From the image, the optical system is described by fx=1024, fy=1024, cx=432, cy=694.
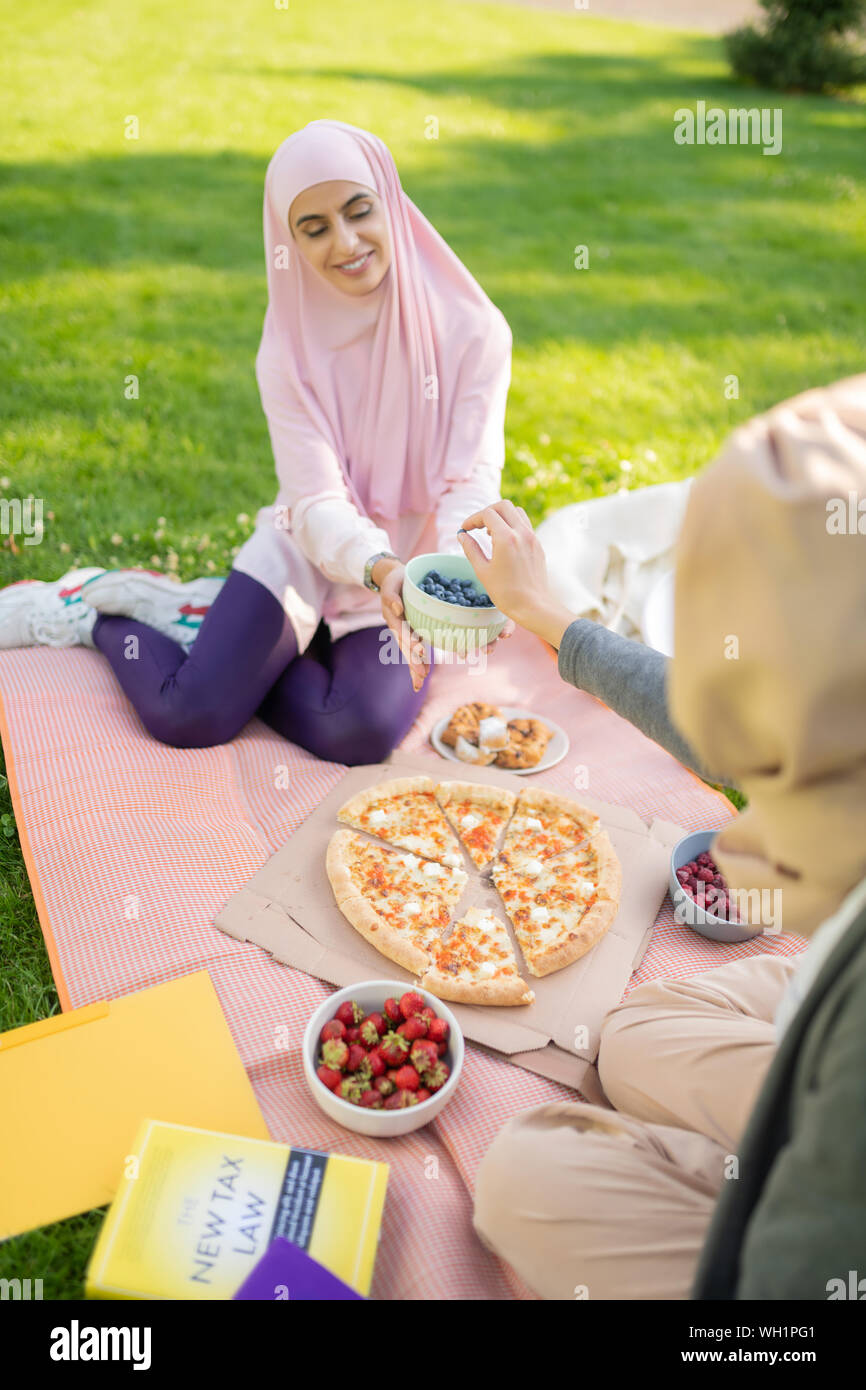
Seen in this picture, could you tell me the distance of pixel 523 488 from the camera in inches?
221

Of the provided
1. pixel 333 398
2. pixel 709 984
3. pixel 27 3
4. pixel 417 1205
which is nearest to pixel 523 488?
pixel 333 398

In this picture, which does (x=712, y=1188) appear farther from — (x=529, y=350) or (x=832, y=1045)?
(x=529, y=350)

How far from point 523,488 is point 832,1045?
452cm

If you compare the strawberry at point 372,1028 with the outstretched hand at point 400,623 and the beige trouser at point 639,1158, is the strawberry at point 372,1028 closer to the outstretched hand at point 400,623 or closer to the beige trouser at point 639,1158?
the beige trouser at point 639,1158

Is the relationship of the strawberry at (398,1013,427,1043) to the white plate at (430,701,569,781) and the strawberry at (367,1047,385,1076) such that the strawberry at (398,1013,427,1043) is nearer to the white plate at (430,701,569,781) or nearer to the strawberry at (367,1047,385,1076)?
the strawberry at (367,1047,385,1076)

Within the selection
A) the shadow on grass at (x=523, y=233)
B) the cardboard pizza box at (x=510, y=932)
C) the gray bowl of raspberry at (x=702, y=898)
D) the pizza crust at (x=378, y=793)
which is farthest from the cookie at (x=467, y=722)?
the shadow on grass at (x=523, y=233)

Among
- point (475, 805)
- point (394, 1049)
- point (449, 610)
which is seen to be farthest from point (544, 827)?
point (394, 1049)

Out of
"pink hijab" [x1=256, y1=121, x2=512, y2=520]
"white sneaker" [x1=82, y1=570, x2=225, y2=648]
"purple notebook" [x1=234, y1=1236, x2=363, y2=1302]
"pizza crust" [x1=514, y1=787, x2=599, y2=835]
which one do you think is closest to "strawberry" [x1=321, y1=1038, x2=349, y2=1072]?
"purple notebook" [x1=234, y1=1236, x2=363, y2=1302]

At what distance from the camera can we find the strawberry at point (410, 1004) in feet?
8.18

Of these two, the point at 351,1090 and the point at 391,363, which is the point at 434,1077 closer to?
the point at 351,1090

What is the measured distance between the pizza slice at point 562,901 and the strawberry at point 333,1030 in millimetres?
616

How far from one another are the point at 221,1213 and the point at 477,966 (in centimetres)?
98

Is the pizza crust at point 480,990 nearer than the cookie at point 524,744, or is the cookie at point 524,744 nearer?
the pizza crust at point 480,990

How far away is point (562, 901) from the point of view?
308 cm
